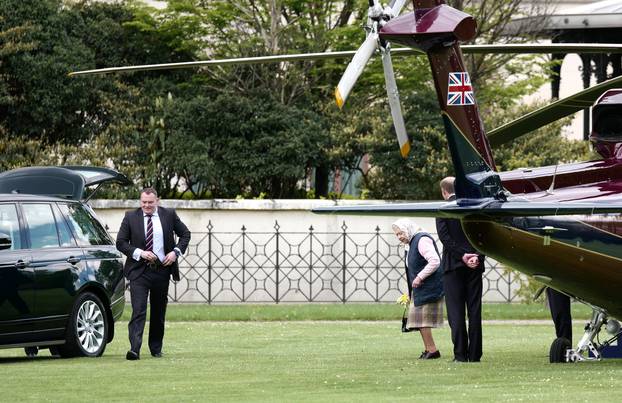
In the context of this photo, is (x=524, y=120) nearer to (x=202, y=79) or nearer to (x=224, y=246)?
(x=224, y=246)

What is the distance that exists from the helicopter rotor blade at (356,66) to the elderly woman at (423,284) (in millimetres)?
4119

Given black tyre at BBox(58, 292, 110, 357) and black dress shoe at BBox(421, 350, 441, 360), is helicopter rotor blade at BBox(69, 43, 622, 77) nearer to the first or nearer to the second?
black dress shoe at BBox(421, 350, 441, 360)

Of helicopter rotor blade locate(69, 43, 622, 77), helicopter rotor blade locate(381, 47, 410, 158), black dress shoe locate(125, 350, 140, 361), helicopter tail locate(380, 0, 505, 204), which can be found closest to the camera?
helicopter rotor blade locate(381, 47, 410, 158)

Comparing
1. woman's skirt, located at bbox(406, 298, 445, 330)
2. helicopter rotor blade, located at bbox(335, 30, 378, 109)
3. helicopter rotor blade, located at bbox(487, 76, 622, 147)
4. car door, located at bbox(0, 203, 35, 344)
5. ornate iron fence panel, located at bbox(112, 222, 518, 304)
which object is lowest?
ornate iron fence panel, located at bbox(112, 222, 518, 304)

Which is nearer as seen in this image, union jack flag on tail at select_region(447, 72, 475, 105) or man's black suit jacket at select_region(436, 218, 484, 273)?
union jack flag on tail at select_region(447, 72, 475, 105)

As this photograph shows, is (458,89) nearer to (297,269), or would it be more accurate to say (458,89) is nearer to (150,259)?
(150,259)

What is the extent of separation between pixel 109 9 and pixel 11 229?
62.8 feet

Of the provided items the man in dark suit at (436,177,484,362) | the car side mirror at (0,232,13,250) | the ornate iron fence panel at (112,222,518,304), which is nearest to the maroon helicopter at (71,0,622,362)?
the man in dark suit at (436,177,484,362)

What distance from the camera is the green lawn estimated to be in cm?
1173

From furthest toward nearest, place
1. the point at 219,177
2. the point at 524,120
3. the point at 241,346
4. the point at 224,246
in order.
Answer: the point at 219,177, the point at 224,246, the point at 241,346, the point at 524,120

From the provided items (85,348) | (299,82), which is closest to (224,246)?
(299,82)

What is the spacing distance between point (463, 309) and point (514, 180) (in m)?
1.82

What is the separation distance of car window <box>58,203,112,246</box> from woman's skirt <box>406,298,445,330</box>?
3.95 metres

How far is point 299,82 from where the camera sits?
33312 mm
